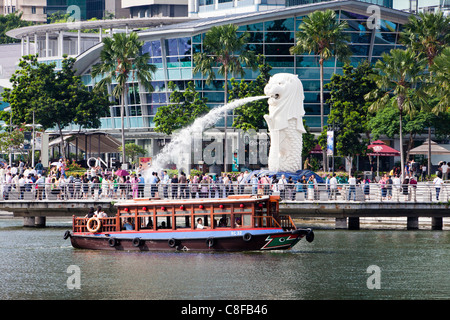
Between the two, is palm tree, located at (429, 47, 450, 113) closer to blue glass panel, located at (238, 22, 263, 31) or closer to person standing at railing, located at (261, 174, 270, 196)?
person standing at railing, located at (261, 174, 270, 196)

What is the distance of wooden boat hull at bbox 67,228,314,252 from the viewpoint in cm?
3819

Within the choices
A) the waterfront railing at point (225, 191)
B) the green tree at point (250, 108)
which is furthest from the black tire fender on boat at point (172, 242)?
the green tree at point (250, 108)

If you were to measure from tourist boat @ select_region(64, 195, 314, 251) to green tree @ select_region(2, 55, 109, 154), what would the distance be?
41956mm

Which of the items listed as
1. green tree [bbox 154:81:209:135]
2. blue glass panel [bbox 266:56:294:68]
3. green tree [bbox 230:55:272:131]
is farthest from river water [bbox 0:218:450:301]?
blue glass panel [bbox 266:56:294:68]

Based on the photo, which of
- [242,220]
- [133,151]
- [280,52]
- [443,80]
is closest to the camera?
[242,220]

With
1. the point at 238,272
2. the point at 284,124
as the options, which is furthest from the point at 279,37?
the point at 238,272

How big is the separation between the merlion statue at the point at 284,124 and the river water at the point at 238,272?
956 centimetres

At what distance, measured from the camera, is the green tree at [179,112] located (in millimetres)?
76125

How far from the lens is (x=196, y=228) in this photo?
1547 inches

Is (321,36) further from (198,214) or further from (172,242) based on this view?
(172,242)

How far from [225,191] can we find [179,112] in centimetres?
2903

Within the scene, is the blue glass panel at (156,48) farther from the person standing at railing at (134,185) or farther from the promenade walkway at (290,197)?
the person standing at railing at (134,185)
